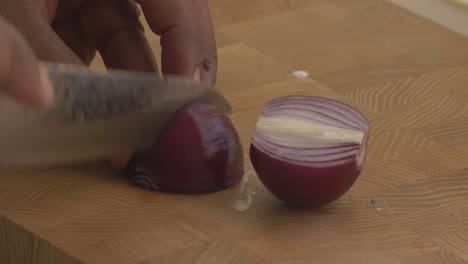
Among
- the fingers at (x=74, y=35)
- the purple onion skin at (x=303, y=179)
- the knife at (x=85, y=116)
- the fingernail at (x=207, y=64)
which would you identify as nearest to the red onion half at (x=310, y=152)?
the purple onion skin at (x=303, y=179)

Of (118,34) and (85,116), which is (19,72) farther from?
(118,34)

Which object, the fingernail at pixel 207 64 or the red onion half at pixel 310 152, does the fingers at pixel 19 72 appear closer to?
the red onion half at pixel 310 152

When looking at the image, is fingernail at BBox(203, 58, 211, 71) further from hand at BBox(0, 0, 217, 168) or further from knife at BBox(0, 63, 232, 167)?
knife at BBox(0, 63, 232, 167)

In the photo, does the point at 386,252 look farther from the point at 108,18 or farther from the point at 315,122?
the point at 108,18

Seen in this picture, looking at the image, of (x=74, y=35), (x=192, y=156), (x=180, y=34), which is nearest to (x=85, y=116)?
(x=192, y=156)

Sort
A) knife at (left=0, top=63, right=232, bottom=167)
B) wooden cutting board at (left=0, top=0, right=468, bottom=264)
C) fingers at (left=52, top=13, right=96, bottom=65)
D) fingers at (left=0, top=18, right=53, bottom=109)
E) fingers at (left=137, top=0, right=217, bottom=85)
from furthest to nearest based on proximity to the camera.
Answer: fingers at (left=52, top=13, right=96, bottom=65) → fingers at (left=137, top=0, right=217, bottom=85) → wooden cutting board at (left=0, top=0, right=468, bottom=264) → knife at (left=0, top=63, right=232, bottom=167) → fingers at (left=0, top=18, right=53, bottom=109)

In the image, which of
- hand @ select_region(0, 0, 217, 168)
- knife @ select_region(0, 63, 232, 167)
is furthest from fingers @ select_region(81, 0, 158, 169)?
knife @ select_region(0, 63, 232, 167)
